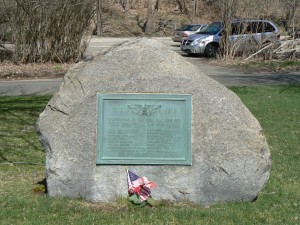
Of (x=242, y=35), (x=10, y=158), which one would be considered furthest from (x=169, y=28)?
(x=10, y=158)

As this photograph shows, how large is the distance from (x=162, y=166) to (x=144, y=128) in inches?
17.5

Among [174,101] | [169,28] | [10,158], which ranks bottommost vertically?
[169,28]

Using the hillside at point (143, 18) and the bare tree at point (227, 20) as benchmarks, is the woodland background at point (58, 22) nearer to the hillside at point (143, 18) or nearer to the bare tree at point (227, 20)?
the bare tree at point (227, 20)

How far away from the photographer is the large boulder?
19.0 ft

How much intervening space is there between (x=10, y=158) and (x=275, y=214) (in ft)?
13.9

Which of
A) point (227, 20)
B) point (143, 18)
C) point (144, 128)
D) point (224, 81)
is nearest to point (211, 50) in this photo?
point (227, 20)

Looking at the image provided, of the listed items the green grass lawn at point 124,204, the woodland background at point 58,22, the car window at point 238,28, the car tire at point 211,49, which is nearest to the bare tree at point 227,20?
the woodland background at point 58,22

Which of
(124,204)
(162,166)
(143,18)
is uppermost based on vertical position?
(162,166)

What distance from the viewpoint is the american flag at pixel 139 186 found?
574cm

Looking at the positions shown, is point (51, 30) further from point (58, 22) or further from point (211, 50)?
point (211, 50)

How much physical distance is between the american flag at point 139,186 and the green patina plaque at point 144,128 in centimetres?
18

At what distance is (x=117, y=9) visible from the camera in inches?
2061

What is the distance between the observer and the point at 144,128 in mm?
5938

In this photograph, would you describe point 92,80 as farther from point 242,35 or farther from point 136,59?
point 242,35
